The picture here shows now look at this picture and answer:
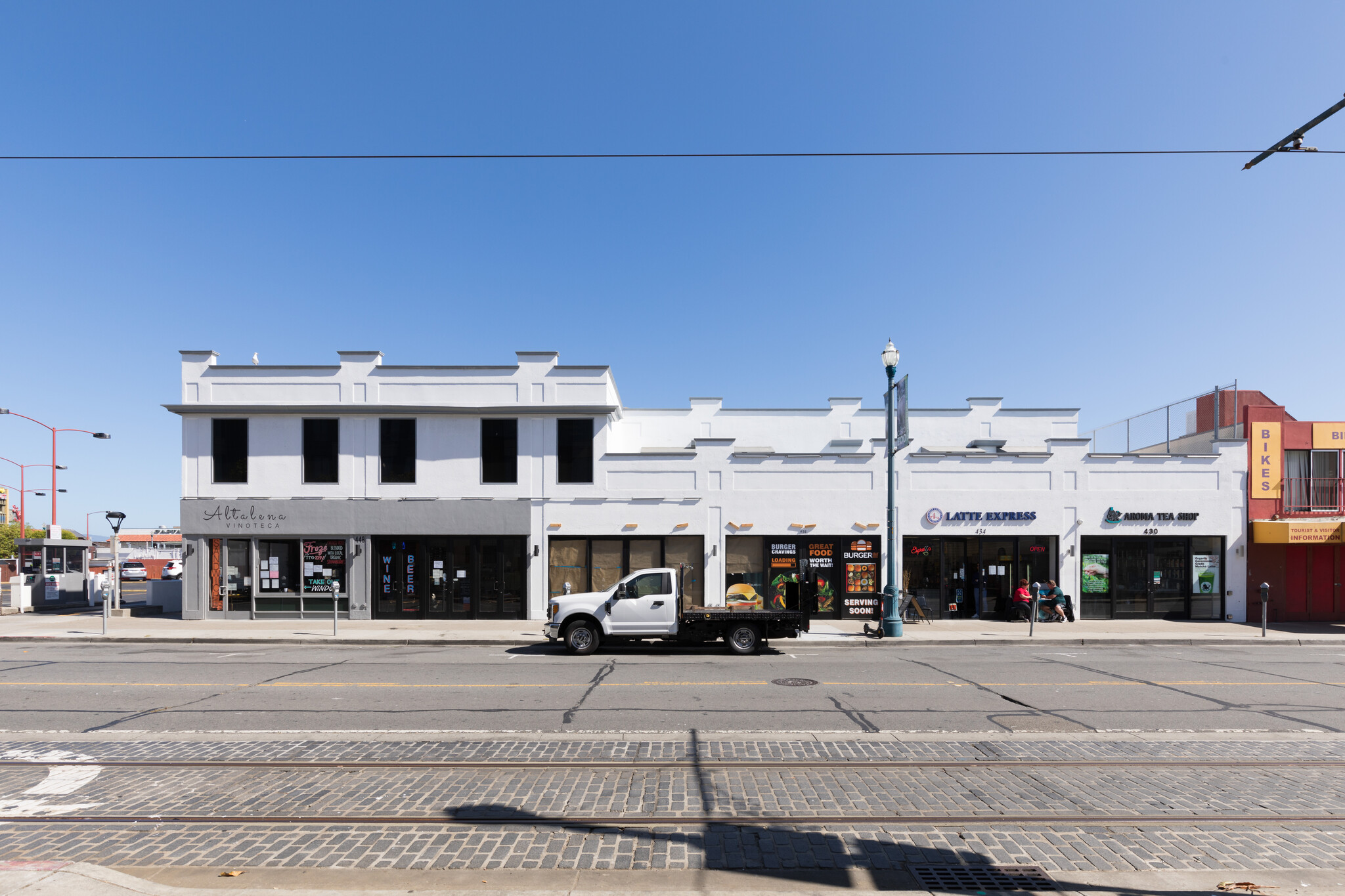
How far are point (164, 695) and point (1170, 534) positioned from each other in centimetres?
2618

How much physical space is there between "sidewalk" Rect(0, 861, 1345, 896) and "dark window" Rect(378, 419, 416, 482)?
17.5 meters

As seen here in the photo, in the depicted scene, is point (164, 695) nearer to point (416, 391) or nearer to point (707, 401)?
point (416, 391)

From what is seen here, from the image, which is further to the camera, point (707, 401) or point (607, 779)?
point (707, 401)

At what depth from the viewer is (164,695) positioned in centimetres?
1059

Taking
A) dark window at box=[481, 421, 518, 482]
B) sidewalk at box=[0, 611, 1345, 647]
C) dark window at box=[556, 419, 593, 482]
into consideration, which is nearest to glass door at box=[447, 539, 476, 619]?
sidewalk at box=[0, 611, 1345, 647]

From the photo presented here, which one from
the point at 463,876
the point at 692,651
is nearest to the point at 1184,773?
the point at 463,876

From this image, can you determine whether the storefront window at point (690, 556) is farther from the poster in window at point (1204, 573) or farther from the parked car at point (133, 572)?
the parked car at point (133, 572)

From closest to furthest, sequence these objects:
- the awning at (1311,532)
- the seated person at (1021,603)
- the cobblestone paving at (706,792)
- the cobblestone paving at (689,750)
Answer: the cobblestone paving at (706,792) < the cobblestone paving at (689,750) < the seated person at (1021,603) < the awning at (1311,532)

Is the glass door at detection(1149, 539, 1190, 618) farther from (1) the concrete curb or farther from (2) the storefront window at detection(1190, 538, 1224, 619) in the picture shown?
(1) the concrete curb

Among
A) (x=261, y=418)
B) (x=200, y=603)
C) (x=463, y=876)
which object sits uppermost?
(x=261, y=418)

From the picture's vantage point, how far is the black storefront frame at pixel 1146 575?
21.8 metres

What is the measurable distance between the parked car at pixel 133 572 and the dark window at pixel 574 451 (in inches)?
1503

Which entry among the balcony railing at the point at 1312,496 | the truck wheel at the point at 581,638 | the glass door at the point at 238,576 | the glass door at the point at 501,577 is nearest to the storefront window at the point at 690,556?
the glass door at the point at 501,577

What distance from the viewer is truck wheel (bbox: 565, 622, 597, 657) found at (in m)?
14.7
